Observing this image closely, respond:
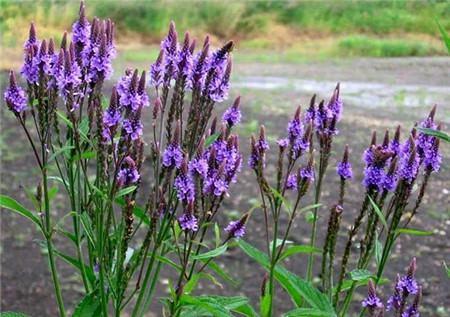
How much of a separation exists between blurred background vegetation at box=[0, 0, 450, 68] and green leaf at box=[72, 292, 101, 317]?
772 centimetres

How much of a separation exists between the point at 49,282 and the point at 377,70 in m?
6.93

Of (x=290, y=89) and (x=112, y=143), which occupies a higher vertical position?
(x=112, y=143)

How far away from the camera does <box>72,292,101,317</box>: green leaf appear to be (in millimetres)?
1696

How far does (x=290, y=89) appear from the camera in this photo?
28.9ft

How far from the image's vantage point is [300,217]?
454cm

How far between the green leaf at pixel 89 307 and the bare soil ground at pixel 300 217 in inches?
15.8

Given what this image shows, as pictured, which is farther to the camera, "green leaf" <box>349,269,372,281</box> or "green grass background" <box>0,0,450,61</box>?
"green grass background" <box>0,0,450,61</box>

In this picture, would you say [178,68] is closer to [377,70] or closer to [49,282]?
[49,282]

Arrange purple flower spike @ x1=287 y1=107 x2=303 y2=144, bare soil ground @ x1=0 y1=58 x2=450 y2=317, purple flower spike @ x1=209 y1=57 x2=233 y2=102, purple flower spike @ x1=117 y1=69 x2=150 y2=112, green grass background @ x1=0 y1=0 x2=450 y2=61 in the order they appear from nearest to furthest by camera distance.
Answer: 1. purple flower spike @ x1=117 y1=69 x2=150 y2=112
2. purple flower spike @ x1=209 y1=57 x2=233 y2=102
3. purple flower spike @ x1=287 y1=107 x2=303 y2=144
4. bare soil ground @ x1=0 y1=58 x2=450 y2=317
5. green grass background @ x1=0 y1=0 x2=450 y2=61

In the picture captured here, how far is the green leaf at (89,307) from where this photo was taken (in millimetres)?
1696

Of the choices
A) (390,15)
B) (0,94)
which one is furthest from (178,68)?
(390,15)

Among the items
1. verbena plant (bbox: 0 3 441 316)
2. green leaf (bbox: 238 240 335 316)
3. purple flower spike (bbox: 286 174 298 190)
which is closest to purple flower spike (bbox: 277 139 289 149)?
verbena plant (bbox: 0 3 441 316)

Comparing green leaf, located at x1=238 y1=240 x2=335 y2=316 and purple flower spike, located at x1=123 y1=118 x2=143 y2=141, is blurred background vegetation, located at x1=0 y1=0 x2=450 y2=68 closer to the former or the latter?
green leaf, located at x1=238 y1=240 x2=335 y2=316

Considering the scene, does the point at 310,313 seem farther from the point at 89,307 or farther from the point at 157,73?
the point at 157,73
